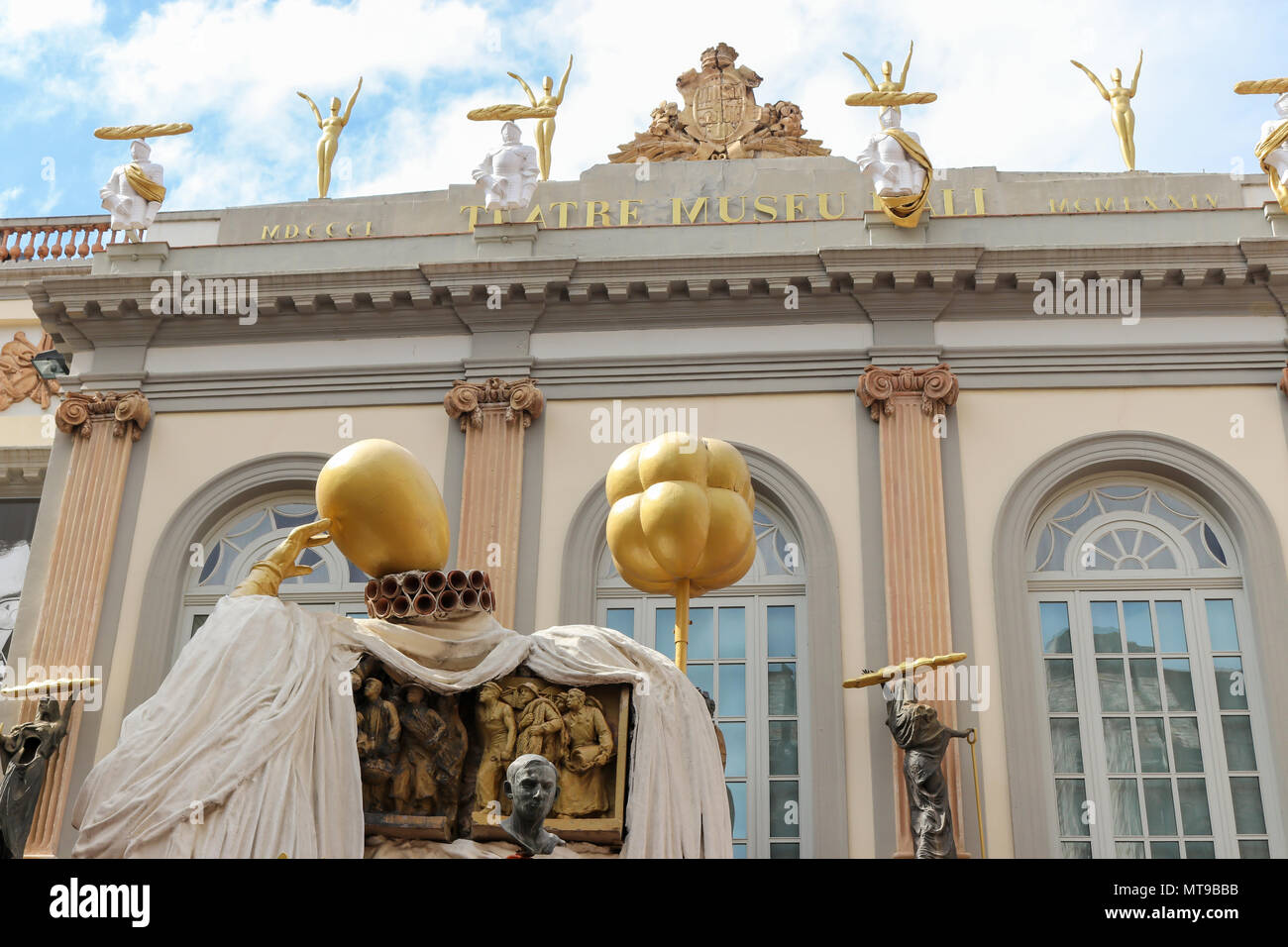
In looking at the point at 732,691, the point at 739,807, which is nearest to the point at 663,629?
the point at 732,691

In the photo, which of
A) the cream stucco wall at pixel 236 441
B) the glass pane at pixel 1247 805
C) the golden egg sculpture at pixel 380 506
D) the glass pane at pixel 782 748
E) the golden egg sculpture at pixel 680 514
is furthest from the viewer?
the cream stucco wall at pixel 236 441

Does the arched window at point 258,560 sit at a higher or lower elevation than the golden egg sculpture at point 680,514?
higher

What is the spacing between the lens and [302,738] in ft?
16.2

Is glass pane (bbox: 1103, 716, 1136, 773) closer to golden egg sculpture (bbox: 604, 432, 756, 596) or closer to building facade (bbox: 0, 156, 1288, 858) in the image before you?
building facade (bbox: 0, 156, 1288, 858)

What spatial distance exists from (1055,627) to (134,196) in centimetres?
1071

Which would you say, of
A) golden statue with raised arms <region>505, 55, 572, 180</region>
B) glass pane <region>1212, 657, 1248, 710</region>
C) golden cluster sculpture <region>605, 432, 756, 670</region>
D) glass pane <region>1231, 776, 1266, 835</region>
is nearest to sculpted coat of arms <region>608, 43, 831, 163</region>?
golden statue with raised arms <region>505, 55, 572, 180</region>

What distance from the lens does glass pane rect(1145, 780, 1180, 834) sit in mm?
12633

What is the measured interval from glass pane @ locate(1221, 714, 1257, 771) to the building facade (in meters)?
0.03

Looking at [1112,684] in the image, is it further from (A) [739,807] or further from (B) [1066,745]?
(A) [739,807]

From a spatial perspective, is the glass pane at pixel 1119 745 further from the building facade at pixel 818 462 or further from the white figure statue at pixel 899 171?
the white figure statue at pixel 899 171

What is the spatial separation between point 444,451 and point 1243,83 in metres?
9.12

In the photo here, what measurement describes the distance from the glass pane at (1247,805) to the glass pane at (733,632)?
443cm

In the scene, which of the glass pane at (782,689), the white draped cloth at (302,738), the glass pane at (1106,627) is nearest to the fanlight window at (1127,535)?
the glass pane at (1106,627)

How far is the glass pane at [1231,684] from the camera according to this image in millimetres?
13094
